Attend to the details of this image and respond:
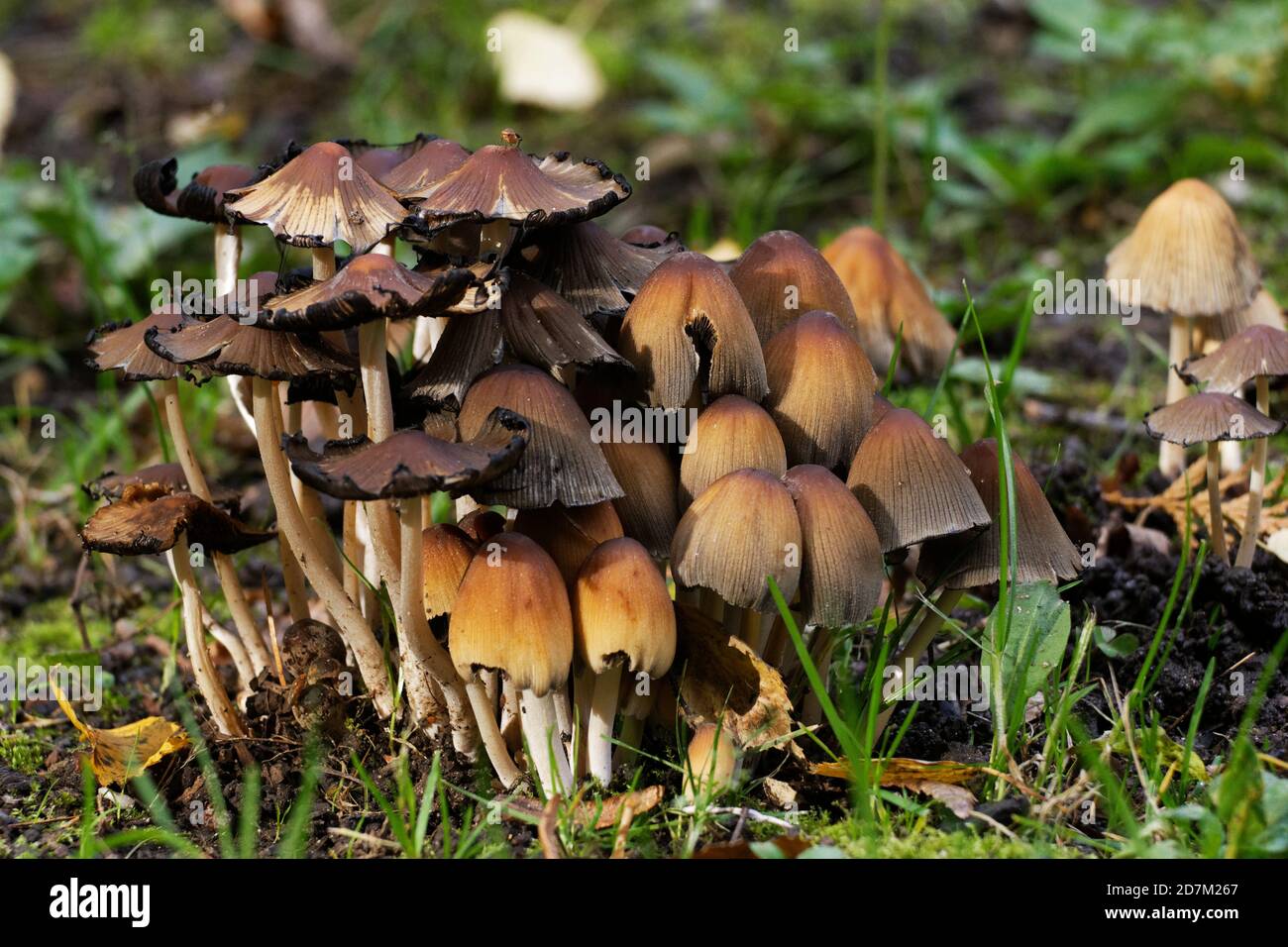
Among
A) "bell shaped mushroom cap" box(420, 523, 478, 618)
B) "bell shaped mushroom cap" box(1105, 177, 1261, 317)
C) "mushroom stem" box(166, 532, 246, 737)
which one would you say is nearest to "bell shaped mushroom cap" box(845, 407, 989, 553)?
"bell shaped mushroom cap" box(420, 523, 478, 618)

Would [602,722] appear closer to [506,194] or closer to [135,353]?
[506,194]

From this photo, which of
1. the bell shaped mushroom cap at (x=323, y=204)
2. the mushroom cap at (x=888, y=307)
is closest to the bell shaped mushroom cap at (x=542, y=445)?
the bell shaped mushroom cap at (x=323, y=204)

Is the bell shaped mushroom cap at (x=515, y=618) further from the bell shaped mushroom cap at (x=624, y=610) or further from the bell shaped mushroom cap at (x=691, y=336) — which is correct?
the bell shaped mushroom cap at (x=691, y=336)

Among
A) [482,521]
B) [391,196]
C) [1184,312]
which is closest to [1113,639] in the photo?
[1184,312]

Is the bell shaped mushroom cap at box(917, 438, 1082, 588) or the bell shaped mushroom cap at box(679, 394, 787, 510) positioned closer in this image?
the bell shaped mushroom cap at box(679, 394, 787, 510)

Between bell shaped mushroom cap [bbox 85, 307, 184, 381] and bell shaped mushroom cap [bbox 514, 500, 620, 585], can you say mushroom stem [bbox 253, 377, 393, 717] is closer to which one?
bell shaped mushroom cap [bbox 85, 307, 184, 381]
